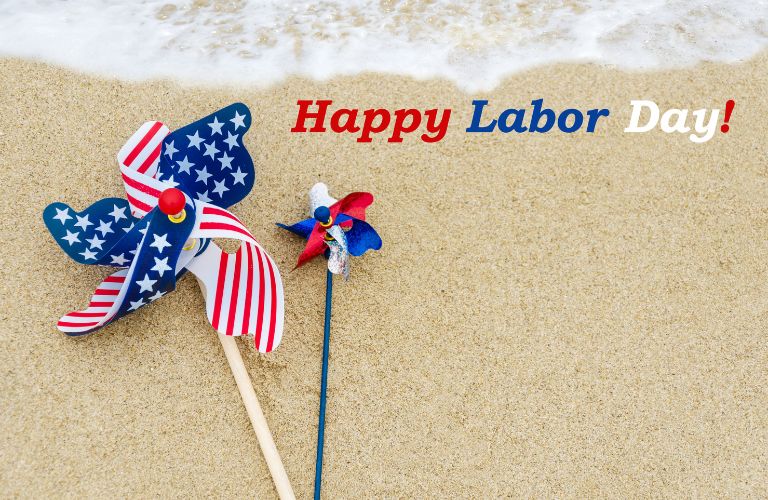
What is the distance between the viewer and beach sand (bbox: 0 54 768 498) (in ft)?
6.00

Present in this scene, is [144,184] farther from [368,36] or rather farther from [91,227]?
[368,36]

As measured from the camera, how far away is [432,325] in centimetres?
198

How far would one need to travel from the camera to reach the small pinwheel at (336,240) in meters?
1.84

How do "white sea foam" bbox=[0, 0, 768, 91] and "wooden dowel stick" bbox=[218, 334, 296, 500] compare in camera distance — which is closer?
"wooden dowel stick" bbox=[218, 334, 296, 500]

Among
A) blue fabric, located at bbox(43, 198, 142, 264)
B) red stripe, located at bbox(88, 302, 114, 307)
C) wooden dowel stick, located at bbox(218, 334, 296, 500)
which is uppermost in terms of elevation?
blue fabric, located at bbox(43, 198, 142, 264)

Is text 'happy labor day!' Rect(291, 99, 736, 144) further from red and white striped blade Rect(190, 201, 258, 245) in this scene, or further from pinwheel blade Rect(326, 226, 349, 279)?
red and white striped blade Rect(190, 201, 258, 245)

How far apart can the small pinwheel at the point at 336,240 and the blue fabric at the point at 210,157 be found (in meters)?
0.25

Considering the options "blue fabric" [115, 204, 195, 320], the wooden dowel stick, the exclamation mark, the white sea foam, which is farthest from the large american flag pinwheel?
the exclamation mark

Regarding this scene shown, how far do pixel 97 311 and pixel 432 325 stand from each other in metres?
0.93

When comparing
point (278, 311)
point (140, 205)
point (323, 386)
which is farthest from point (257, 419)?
point (140, 205)

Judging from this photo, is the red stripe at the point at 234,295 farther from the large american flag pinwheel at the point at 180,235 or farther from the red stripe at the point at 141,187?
the red stripe at the point at 141,187

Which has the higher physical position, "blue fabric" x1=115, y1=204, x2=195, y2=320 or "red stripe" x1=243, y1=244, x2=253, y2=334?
"blue fabric" x1=115, y1=204, x2=195, y2=320

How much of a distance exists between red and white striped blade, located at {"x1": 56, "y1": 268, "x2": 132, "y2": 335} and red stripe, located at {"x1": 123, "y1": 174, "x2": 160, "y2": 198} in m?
0.23

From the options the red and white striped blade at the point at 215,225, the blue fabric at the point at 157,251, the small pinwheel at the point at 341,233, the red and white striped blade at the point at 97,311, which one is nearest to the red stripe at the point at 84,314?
the red and white striped blade at the point at 97,311
